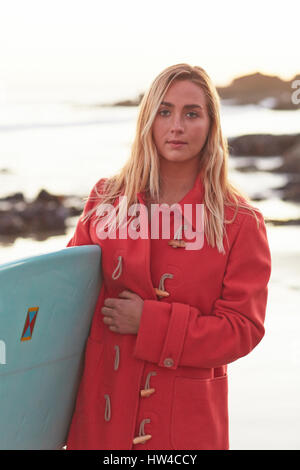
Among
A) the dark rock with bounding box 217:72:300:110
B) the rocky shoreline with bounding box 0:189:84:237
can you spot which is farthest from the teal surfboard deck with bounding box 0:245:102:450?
the dark rock with bounding box 217:72:300:110

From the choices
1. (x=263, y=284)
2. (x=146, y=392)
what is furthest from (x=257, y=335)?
(x=146, y=392)

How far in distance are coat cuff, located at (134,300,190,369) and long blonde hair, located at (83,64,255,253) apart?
0.18 meters

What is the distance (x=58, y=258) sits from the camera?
171cm

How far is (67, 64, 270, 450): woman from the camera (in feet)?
5.63

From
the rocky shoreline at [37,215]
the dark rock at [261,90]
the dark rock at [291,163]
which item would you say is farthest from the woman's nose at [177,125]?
the dark rock at [291,163]

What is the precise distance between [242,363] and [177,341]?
177cm

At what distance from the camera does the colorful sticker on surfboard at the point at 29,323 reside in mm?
1676

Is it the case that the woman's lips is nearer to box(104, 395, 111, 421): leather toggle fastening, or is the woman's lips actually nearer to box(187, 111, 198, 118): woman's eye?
box(187, 111, 198, 118): woman's eye

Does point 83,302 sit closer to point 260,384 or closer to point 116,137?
point 260,384

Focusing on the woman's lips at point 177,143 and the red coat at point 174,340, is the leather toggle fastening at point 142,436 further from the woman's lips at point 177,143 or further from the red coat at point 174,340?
the woman's lips at point 177,143

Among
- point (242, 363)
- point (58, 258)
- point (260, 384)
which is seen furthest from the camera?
point (242, 363)

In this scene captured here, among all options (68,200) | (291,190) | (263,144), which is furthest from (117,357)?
(263,144)

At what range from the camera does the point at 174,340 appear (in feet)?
5.63

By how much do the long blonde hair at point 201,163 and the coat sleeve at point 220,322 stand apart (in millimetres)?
63
